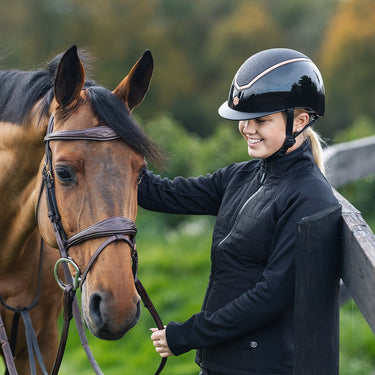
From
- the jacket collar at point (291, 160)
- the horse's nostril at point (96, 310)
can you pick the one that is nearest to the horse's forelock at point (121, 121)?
the jacket collar at point (291, 160)

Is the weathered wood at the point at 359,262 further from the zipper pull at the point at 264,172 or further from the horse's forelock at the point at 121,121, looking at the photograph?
the horse's forelock at the point at 121,121

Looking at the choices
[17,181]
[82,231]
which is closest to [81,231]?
[82,231]

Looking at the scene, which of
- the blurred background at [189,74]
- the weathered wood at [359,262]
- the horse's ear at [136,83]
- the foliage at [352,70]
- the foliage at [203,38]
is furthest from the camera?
the foliage at [203,38]

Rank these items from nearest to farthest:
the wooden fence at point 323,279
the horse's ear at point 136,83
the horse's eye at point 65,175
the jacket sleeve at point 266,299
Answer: the wooden fence at point 323,279, the jacket sleeve at point 266,299, the horse's eye at point 65,175, the horse's ear at point 136,83

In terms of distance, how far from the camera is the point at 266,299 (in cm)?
216

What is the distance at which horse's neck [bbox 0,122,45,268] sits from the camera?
2689 millimetres

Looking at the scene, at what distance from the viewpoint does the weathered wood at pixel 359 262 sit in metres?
1.74

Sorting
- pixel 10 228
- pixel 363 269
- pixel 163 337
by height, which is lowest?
pixel 163 337

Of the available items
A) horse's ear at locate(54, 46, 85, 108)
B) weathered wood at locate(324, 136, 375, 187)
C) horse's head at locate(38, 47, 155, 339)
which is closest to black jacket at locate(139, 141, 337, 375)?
horse's head at locate(38, 47, 155, 339)

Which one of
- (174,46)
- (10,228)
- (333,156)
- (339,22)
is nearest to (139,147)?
(10,228)

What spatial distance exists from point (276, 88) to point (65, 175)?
91cm

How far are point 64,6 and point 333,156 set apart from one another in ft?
90.8

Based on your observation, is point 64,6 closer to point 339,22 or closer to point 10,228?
point 339,22

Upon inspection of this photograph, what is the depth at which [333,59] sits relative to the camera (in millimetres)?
27062
